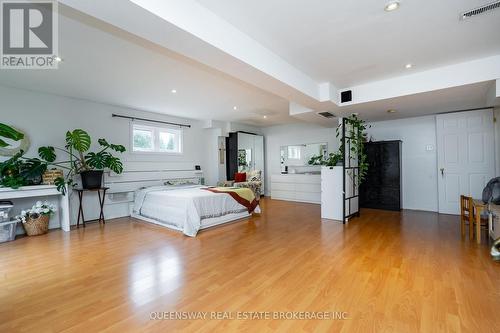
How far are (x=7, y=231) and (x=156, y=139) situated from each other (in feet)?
10.6

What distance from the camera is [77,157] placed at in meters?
4.60

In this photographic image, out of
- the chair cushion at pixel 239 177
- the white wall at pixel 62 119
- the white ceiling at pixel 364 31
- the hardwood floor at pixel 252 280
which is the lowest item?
the hardwood floor at pixel 252 280

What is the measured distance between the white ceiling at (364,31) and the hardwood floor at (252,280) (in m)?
2.52

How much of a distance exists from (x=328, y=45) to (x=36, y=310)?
3776 mm

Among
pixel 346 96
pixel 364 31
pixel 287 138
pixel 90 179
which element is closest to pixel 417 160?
pixel 346 96

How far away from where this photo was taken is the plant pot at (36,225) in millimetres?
3814

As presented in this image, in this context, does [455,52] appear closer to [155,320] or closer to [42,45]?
[155,320]

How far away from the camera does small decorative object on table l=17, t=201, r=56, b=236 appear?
12.5 ft

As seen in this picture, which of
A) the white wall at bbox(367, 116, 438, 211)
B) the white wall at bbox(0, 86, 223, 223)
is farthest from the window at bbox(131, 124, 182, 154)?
the white wall at bbox(367, 116, 438, 211)

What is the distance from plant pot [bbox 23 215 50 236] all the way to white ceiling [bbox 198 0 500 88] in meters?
4.33

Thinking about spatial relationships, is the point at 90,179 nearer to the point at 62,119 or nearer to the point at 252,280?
the point at 62,119

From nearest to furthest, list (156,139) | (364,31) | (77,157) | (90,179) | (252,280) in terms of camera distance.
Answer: (252,280) → (364,31) → (90,179) → (77,157) → (156,139)

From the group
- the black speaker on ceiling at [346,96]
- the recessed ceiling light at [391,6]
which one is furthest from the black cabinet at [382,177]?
the recessed ceiling light at [391,6]

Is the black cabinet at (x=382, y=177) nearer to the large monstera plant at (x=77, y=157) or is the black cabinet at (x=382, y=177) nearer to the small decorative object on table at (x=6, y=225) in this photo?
the large monstera plant at (x=77, y=157)
